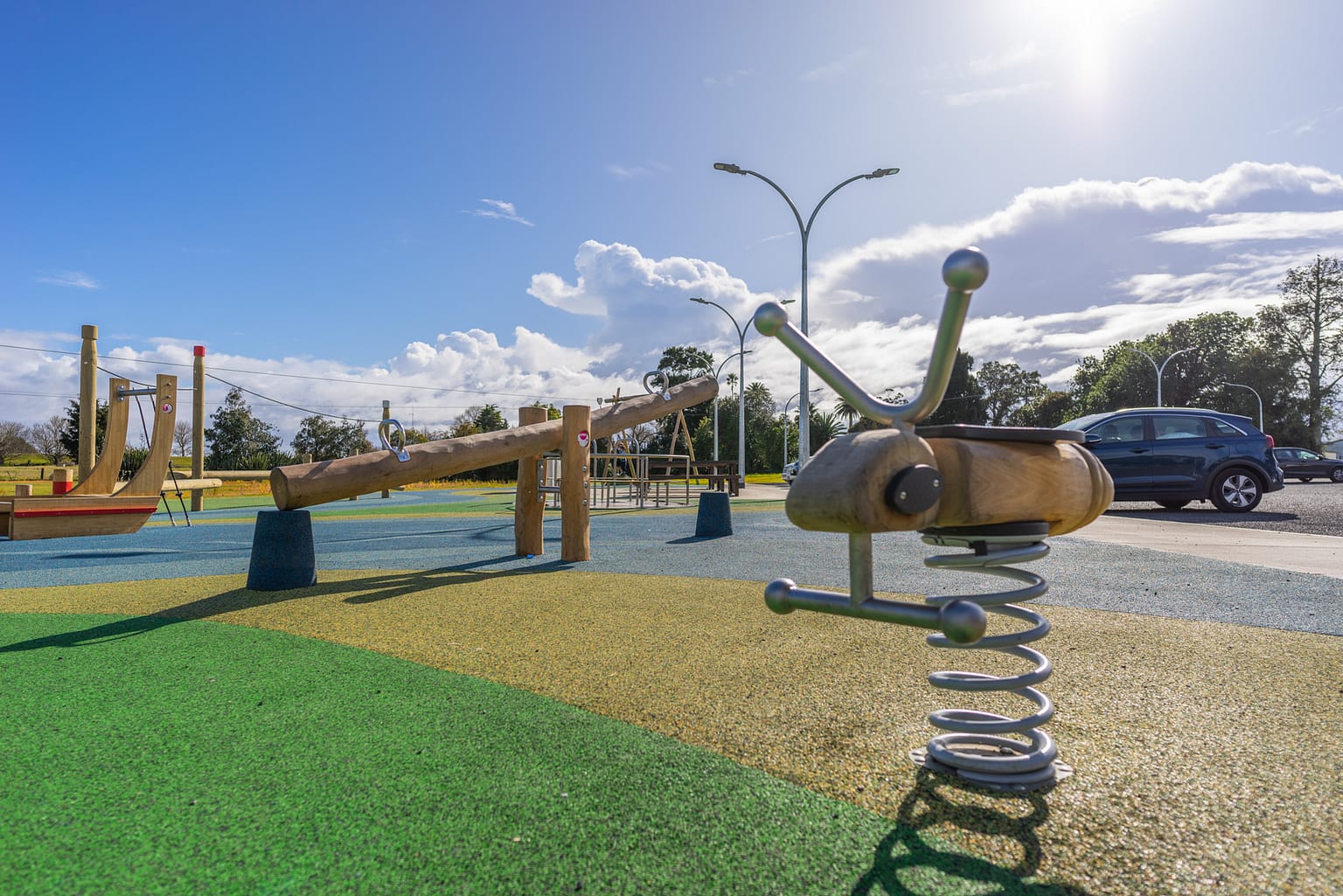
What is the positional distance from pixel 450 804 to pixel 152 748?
1219 mm

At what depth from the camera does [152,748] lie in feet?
7.72

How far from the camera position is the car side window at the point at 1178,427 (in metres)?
12.3

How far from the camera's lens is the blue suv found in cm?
1219

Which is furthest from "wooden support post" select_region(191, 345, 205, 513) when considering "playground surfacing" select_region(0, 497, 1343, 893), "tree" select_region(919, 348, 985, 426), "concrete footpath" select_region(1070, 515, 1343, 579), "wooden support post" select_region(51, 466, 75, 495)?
"tree" select_region(919, 348, 985, 426)

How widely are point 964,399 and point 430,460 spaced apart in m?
76.8

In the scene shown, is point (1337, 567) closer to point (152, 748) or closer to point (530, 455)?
point (530, 455)

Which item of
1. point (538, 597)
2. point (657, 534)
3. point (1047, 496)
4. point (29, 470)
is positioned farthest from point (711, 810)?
point (29, 470)

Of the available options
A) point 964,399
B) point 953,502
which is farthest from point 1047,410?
point 953,502

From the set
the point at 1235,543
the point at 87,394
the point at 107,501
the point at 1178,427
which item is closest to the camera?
the point at 1235,543

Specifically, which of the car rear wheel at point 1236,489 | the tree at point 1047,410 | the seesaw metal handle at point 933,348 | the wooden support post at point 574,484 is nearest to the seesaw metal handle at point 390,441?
the wooden support post at point 574,484

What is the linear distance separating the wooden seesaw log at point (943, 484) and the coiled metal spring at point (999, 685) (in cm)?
10

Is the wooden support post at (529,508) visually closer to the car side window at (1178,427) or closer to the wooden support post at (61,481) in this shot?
the wooden support post at (61,481)

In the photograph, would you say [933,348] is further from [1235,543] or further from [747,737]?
[1235,543]

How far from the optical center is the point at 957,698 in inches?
111
